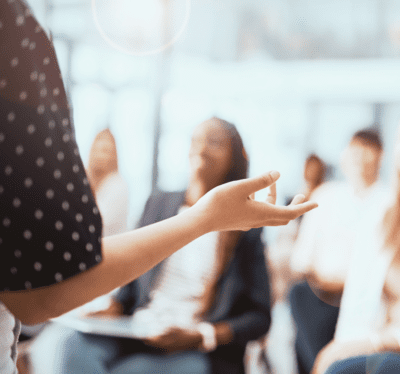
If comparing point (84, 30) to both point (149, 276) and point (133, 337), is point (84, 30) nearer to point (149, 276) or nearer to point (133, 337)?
point (149, 276)

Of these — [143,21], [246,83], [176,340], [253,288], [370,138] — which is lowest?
[176,340]

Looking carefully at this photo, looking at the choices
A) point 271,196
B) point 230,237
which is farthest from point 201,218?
point 230,237

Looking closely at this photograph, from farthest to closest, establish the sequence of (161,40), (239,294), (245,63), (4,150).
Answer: (161,40), (245,63), (239,294), (4,150)

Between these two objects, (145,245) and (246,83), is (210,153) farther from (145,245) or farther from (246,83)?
(145,245)

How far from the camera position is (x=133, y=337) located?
85cm

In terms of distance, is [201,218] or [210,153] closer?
[201,218]

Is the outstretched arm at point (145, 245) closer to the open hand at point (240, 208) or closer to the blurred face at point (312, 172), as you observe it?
the open hand at point (240, 208)

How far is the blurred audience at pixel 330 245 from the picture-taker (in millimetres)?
897

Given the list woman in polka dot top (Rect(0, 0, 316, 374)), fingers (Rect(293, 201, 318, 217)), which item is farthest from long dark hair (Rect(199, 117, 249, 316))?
woman in polka dot top (Rect(0, 0, 316, 374))

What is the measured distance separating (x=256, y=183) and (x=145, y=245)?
5.0 inches

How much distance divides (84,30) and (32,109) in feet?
4.88

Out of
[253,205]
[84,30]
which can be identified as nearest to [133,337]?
[253,205]

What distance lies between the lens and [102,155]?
3.94 ft

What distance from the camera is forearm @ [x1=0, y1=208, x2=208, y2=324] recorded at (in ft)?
0.77
